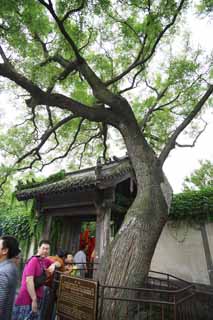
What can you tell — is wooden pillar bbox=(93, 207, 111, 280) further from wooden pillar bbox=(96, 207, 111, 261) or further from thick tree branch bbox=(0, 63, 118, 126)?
thick tree branch bbox=(0, 63, 118, 126)

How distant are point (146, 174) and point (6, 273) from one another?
9.73 ft

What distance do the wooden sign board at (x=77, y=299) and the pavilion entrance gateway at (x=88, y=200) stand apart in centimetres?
260

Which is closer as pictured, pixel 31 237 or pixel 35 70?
pixel 35 70

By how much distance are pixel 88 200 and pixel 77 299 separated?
3610mm

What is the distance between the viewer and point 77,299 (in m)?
3.25

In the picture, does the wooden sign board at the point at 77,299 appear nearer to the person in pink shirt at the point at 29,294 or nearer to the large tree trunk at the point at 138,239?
the large tree trunk at the point at 138,239

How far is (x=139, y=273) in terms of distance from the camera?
3.42 m

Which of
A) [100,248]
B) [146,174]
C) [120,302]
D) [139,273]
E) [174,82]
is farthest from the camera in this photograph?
[174,82]

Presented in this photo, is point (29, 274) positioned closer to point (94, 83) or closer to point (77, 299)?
point (77, 299)

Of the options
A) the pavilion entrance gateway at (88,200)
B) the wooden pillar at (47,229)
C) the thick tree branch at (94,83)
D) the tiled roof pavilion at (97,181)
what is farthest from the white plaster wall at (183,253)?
the thick tree branch at (94,83)

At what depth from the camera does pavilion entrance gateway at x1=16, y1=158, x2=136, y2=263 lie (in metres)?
5.95

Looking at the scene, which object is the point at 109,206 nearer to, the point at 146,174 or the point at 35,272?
the point at 146,174

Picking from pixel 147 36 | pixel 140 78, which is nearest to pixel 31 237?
pixel 140 78

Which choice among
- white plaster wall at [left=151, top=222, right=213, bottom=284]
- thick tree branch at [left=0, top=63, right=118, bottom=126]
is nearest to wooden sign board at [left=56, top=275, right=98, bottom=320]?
thick tree branch at [left=0, top=63, right=118, bottom=126]
